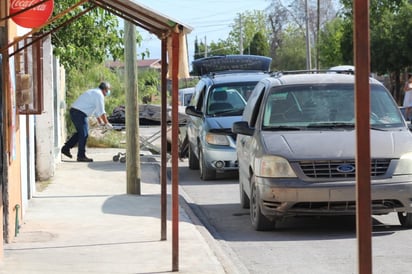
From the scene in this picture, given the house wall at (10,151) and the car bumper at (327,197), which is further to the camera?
the car bumper at (327,197)

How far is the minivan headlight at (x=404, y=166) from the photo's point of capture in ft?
30.7

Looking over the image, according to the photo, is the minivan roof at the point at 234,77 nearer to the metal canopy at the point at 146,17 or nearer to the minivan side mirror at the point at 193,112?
the minivan side mirror at the point at 193,112

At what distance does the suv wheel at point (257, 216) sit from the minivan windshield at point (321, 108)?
0.84m

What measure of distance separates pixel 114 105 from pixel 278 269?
20.9 meters

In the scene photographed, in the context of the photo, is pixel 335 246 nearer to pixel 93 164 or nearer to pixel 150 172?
pixel 150 172

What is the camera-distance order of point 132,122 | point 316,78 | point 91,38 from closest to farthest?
point 316,78
point 132,122
point 91,38

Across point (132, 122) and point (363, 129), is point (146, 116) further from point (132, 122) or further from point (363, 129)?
point (363, 129)

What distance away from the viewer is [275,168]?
30.9ft

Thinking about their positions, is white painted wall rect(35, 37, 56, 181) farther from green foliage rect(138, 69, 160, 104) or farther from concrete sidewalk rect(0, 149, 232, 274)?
green foliage rect(138, 69, 160, 104)

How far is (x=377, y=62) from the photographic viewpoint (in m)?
43.7

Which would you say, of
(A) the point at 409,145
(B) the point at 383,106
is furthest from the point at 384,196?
(B) the point at 383,106

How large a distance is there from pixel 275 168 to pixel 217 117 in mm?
6025

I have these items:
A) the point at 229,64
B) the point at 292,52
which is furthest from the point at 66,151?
the point at 292,52

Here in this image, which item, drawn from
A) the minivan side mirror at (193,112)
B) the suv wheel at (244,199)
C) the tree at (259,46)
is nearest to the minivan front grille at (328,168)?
the suv wheel at (244,199)
